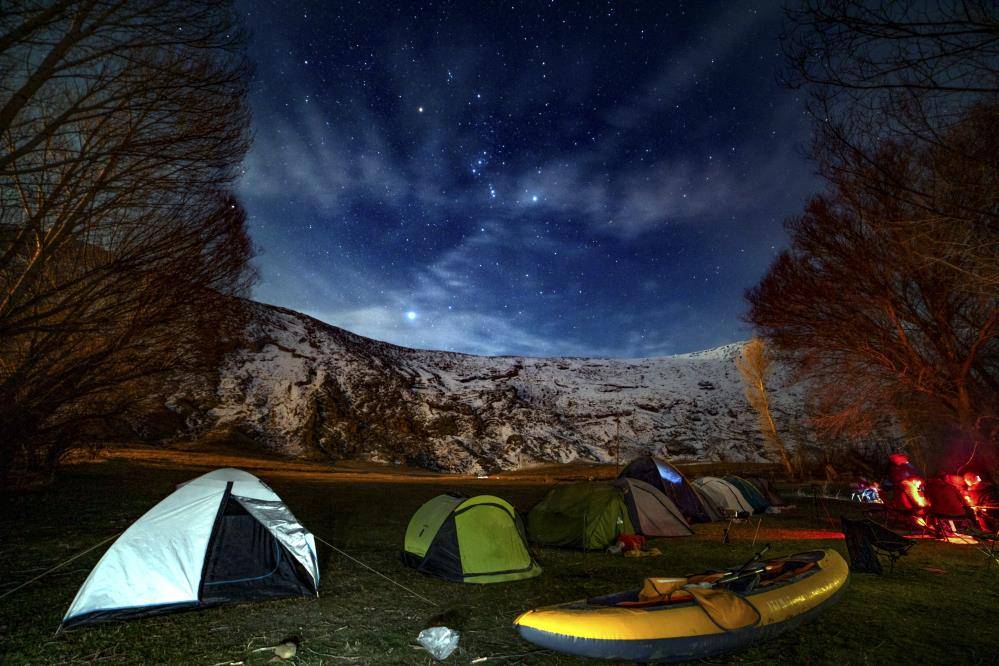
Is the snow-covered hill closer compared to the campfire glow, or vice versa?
the campfire glow

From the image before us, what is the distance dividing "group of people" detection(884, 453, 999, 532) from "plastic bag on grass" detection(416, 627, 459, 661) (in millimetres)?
11274

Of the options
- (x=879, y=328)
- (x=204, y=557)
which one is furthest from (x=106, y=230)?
(x=879, y=328)

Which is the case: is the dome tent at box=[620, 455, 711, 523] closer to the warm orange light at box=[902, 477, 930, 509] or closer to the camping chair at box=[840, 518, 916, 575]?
the warm orange light at box=[902, 477, 930, 509]

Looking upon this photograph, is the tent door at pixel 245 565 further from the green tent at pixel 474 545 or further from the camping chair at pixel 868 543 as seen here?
the camping chair at pixel 868 543

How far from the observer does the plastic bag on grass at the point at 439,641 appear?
14.7 ft

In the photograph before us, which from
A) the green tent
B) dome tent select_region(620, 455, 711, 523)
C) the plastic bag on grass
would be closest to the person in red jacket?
dome tent select_region(620, 455, 711, 523)

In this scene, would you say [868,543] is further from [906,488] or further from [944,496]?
[906,488]

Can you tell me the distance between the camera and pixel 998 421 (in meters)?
12.4

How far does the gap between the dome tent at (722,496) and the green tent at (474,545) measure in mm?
9334

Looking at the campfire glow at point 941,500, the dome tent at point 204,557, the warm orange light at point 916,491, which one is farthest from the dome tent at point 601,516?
the dome tent at point 204,557

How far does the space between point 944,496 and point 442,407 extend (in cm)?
4108

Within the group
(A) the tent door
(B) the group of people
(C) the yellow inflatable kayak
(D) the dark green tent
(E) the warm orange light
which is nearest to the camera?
(C) the yellow inflatable kayak

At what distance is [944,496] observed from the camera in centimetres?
1037

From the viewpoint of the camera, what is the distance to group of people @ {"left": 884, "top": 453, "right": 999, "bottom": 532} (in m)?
10.2
